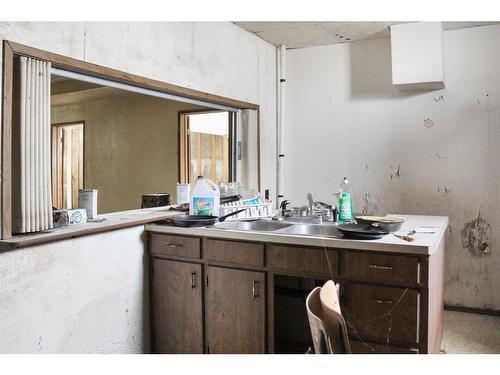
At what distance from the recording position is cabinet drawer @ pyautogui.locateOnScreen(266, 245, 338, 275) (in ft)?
6.38

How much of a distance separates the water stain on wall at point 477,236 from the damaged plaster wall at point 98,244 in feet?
7.19

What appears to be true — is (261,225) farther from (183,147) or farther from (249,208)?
(183,147)

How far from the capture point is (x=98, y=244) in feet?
6.72

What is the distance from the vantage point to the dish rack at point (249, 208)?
8.72 feet

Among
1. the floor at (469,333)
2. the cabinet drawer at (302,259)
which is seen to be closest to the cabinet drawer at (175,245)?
the cabinet drawer at (302,259)

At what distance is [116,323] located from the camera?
7.13 feet

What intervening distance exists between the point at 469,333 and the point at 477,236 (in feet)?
2.63

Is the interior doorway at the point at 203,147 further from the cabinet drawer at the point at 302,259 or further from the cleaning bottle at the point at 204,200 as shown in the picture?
the cabinet drawer at the point at 302,259

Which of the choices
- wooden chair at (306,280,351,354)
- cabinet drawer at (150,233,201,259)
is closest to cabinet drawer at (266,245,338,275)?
cabinet drawer at (150,233,201,259)

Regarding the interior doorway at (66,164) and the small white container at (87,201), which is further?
the interior doorway at (66,164)

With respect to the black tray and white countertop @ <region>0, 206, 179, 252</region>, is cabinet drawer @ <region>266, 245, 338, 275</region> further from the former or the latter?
white countertop @ <region>0, 206, 179, 252</region>

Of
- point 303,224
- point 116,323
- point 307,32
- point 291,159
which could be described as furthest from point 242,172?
point 116,323

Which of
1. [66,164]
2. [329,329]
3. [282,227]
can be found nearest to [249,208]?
[282,227]

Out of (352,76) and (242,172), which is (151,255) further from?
(352,76)
